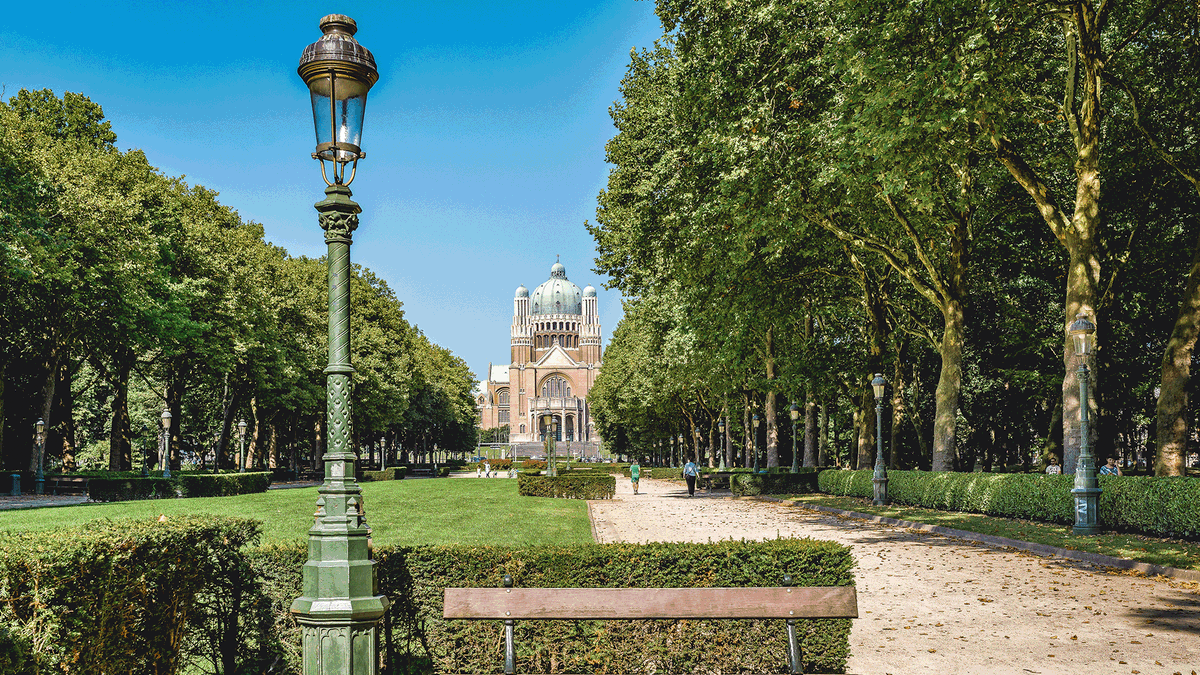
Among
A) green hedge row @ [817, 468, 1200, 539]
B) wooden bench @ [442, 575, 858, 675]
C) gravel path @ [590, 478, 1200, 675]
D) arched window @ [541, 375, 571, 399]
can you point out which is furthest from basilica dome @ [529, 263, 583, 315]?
wooden bench @ [442, 575, 858, 675]

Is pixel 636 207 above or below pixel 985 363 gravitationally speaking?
above

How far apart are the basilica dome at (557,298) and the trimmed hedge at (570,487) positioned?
125981mm

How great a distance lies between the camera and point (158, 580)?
591 cm

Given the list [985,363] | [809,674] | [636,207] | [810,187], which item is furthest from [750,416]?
[809,674]

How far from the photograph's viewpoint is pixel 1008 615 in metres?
9.35

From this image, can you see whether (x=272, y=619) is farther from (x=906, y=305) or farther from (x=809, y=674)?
(x=906, y=305)

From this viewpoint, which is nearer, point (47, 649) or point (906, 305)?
point (47, 649)

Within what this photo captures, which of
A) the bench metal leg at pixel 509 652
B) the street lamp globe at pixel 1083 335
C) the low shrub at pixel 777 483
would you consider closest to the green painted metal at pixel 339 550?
the bench metal leg at pixel 509 652

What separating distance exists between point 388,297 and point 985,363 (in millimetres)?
39919

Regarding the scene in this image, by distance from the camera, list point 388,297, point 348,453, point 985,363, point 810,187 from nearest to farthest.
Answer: point 348,453 < point 810,187 < point 985,363 < point 388,297

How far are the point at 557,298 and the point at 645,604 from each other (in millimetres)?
154269

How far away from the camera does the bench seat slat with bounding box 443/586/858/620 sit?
6082 millimetres

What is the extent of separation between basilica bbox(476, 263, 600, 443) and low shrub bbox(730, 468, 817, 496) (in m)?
105

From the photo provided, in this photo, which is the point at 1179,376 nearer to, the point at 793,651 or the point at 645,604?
the point at 793,651
